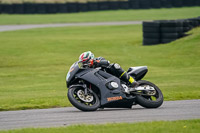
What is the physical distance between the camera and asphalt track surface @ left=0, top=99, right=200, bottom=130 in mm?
8180

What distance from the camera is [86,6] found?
148ft

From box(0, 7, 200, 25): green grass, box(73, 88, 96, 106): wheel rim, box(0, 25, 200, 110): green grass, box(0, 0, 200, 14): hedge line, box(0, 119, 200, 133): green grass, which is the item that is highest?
box(0, 119, 200, 133): green grass

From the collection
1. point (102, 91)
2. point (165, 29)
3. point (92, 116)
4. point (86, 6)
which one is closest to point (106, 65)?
point (102, 91)

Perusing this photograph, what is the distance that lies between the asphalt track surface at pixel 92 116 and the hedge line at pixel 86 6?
34996 mm

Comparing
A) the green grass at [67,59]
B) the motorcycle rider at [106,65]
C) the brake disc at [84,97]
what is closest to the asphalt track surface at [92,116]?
the brake disc at [84,97]

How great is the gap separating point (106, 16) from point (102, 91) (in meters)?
34.1

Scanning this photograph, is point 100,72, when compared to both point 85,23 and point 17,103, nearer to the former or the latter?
point 17,103

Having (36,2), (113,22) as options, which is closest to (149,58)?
(113,22)

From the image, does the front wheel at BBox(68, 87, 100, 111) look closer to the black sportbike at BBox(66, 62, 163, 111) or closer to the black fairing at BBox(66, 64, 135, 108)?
the black sportbike at BBox(66, 62, 163, 111)

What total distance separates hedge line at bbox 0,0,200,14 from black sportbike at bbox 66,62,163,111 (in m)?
35.0

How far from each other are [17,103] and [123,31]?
22.7 metres

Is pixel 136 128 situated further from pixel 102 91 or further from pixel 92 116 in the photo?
pixel 102 91

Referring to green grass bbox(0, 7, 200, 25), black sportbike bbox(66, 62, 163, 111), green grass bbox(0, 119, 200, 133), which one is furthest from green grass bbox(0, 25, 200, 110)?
green grass bbox(0, 7, 200, 25)

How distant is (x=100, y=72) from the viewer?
31.4ft
